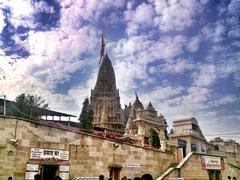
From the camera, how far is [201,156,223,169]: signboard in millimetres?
19212

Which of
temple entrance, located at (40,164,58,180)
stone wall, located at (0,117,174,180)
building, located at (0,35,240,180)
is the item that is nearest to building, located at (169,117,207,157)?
Result: building, located at (0,35,240,180)

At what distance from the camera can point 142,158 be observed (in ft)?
54.7

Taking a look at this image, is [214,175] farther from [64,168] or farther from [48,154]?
[48,154]

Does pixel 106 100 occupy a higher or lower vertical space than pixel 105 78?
lower

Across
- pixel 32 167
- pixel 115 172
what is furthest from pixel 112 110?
pixel 32 167

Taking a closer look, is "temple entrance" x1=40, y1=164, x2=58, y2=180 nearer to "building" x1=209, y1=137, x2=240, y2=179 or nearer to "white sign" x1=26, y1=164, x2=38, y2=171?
"white sign" x1=26, y1=164, x2=38, y2=171

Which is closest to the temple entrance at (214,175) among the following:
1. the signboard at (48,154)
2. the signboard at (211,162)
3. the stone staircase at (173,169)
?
the signboard at (211,162)

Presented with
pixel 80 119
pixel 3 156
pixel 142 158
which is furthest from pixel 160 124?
pixel 3 156

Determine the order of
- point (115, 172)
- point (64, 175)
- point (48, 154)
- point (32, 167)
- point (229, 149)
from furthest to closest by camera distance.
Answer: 1. point (229, 149)
2. point (115, 172)
3. point (64, 175)
4. point (48, 154)
5. point (32, 167)

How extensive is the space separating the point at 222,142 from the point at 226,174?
101 feet

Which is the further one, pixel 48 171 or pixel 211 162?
pixel 211 162

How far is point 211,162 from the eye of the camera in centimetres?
1984

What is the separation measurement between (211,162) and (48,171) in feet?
41.7

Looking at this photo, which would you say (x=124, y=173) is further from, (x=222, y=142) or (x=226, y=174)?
(x=222, y=142)
